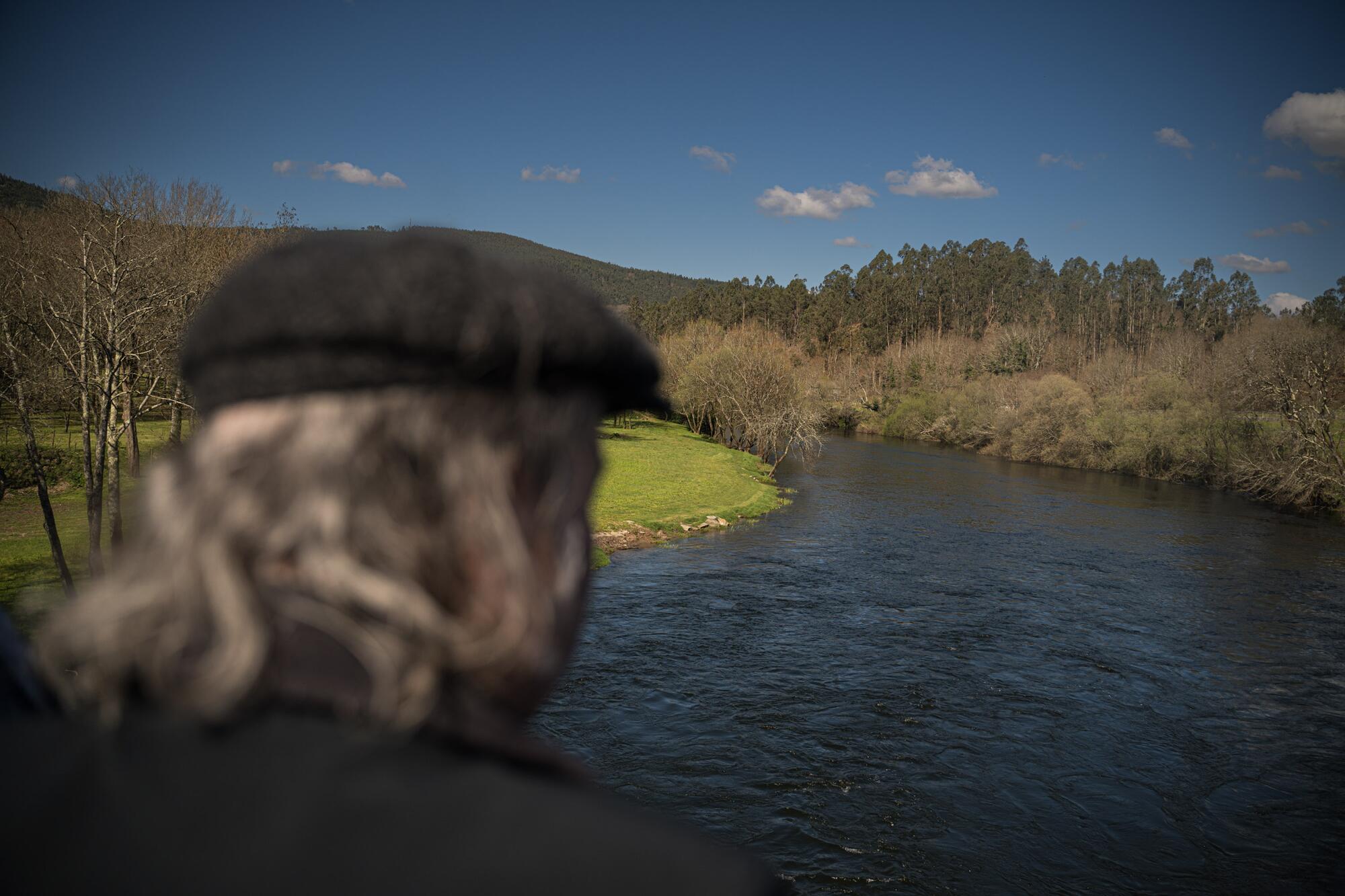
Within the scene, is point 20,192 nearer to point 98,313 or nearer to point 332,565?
point 98,313

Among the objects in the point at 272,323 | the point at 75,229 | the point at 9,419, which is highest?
the point at 75,229

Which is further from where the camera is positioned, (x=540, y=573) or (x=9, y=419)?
(x=9, y=419)

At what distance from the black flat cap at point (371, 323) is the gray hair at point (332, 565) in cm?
3

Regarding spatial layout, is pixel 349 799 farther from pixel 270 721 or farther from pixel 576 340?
Answer: pixel 576 340

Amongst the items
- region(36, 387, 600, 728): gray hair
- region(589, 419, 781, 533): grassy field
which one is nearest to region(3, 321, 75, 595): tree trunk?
region(589, 419, 781, 533): grassy field

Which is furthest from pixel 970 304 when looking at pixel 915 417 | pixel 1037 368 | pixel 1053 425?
pixel 1053 425

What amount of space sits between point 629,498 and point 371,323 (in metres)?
27.3

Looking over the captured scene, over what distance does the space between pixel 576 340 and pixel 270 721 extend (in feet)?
2.02

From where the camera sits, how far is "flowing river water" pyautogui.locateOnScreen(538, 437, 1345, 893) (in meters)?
8.97

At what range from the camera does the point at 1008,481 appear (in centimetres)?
3891

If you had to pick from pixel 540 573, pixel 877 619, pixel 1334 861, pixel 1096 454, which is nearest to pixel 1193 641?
pixel 877 619

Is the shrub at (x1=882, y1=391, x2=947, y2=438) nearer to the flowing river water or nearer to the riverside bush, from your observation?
the flowing river water

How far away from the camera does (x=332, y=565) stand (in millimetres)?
966

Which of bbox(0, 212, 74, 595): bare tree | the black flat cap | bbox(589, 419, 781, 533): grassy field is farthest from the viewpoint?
bbox(589, 419, 781, 533): grassy field
